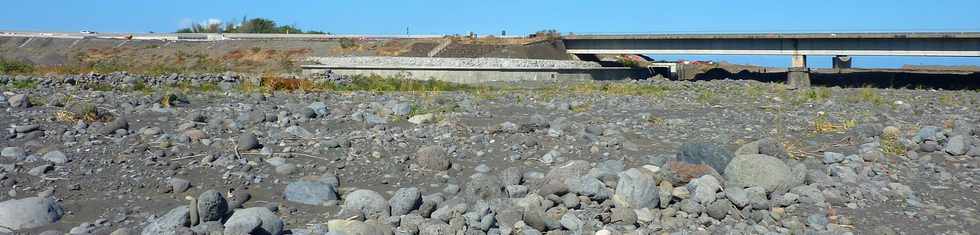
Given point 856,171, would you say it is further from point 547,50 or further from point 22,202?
point 547,50

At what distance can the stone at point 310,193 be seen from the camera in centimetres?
800

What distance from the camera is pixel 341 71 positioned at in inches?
1513

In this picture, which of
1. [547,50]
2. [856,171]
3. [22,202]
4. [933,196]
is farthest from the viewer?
[547,50]

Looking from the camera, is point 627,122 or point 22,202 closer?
point 22,202

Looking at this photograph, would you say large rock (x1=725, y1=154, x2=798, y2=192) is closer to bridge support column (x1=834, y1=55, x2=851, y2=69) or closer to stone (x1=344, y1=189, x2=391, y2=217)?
stone (x1=344, y1=189, x2=391, y2=217)

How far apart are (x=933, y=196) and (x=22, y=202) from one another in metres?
8.11

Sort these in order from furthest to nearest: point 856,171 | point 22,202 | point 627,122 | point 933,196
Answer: point 627,122 → point 856,171 → point 933,196 → point 22,202

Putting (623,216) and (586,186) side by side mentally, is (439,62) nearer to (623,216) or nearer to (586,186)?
(586,186)

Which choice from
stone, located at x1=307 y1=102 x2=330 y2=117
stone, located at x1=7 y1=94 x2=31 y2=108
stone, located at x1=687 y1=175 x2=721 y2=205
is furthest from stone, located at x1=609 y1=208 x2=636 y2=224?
stone, located at x1=7 y1=94 x2=31 y2=108

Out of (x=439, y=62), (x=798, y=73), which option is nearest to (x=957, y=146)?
(x=798, y=73)

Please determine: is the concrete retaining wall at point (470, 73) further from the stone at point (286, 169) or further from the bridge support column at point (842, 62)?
the stone at point (286, 169)

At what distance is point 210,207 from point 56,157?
332 centimetres

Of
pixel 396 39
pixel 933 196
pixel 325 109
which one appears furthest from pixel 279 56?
pixel 933 196

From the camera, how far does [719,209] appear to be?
7.60 metres
